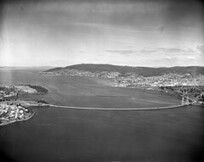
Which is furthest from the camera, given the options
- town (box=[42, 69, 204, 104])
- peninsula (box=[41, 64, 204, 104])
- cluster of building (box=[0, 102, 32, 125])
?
town (box=[42, 69, 204, 104])

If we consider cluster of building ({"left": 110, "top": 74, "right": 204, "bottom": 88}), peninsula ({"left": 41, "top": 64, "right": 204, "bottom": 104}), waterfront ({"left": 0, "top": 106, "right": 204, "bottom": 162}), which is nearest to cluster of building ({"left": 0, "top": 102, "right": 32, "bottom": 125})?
waterfront ({"left": 0, "top": 106, "right": 204, "bottom": 162})

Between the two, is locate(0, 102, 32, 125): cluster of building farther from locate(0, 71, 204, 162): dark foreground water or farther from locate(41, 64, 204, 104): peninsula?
locate(41, 64, 204, 104): peninsula

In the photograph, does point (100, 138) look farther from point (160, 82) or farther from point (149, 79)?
point (160, 82)

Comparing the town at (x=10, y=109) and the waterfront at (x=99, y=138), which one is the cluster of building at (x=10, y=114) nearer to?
the town at (x=10, y=109)

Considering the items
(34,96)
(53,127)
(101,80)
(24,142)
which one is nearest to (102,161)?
(24,142)

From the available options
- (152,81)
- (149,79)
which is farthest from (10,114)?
(152,81)

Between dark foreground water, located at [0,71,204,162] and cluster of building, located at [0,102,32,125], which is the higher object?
cluster of building, located at [0,102,32,125]

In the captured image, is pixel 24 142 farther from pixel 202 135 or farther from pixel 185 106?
pixel 185 106
